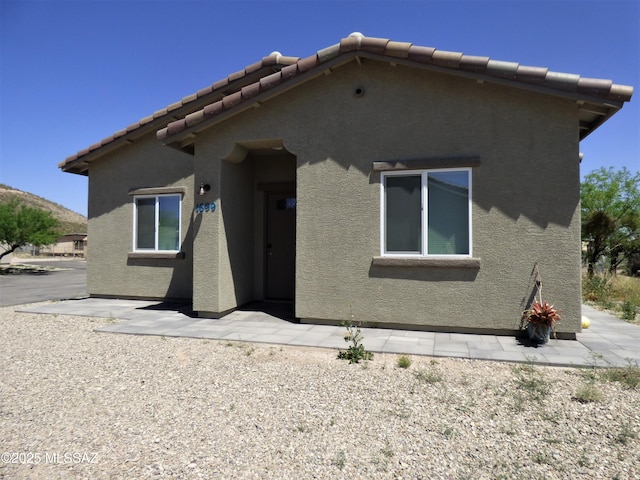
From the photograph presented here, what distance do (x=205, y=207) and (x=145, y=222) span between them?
359 centimetres

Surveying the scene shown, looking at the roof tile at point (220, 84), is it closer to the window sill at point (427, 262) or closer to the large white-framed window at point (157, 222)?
the large white-framed window at point (157, 222)

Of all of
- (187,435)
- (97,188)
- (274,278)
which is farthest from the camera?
(97,188)

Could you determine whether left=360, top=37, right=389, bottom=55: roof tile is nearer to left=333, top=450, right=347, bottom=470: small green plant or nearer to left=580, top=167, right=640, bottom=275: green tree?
left=333, top=450, right=347, bottom=470: small green plant

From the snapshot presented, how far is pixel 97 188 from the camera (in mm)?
11289

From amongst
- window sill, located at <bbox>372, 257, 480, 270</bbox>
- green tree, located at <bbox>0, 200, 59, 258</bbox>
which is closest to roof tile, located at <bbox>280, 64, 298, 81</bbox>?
window sill, located at <bbox>372, 257, 480, 270</bbox>

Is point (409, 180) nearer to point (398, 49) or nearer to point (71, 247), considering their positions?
point (398, 49)

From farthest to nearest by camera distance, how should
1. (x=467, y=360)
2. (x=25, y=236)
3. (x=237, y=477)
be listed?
(x=25, y=236)
(x=467, y=360)
(x=237, y=477)

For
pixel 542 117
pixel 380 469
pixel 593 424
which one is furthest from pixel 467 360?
pixel 542 117

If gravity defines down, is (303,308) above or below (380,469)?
above

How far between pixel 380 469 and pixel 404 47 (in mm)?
6405

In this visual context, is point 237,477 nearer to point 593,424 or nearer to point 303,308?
point 593,424

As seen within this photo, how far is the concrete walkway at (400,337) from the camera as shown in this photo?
552 centimetres

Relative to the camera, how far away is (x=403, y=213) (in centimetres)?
715

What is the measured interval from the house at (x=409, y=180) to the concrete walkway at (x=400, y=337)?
36 centimetres
